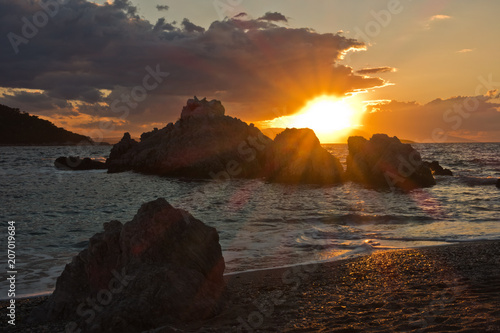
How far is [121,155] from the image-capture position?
5853cm

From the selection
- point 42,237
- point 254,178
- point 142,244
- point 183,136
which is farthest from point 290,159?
point 142,244

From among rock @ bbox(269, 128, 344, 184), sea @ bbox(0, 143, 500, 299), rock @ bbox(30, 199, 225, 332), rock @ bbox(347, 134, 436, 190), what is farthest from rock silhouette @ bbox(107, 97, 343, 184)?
rock @ bbox(30, 199, 225, 332)

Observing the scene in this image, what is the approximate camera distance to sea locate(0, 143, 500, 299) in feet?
40.0

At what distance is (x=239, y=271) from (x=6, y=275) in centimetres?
606

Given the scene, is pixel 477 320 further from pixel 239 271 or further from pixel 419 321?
pixel 239 271

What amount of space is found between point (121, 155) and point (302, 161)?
30990mm

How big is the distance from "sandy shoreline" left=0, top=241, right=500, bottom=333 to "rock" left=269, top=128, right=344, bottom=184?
27881 millimetres

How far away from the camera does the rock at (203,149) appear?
47.9 meters

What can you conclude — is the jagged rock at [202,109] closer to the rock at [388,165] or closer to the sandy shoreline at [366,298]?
the rock at [388,165]

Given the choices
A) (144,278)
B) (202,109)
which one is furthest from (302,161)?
(144,278)

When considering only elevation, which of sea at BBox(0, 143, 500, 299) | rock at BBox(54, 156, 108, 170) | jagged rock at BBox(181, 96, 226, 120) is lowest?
sea at BBox(0, 143, 500, 299)

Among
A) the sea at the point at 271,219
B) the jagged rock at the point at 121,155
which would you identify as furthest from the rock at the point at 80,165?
the sea at the point at 271,219

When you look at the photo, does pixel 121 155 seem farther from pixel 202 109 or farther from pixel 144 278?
pixel 144 278

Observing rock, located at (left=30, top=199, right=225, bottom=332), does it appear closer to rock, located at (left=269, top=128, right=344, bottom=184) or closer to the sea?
the sea
